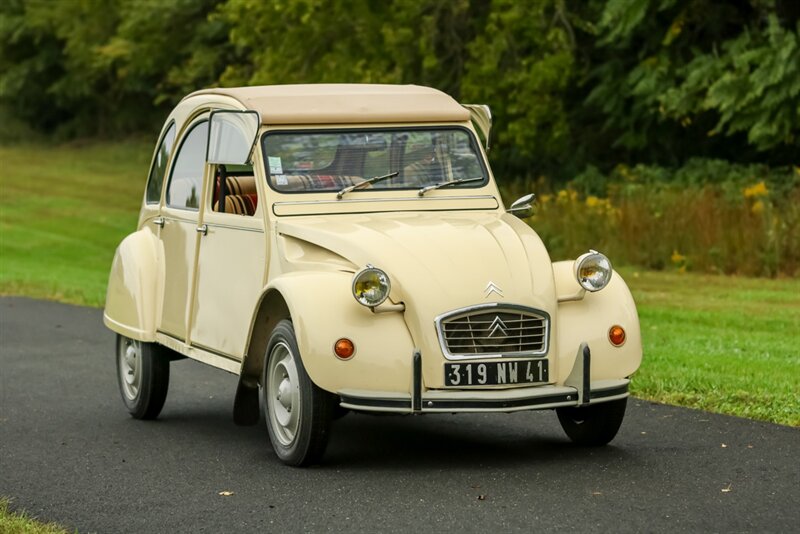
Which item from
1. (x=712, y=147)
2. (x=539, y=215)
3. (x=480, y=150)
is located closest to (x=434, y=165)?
(x=480, y=150)

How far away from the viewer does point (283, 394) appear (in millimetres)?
7820

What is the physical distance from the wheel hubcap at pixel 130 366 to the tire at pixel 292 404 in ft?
7.31

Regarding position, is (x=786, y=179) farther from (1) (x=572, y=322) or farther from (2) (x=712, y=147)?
(1) (x=572, y=322)

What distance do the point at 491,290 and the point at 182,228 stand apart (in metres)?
2.73

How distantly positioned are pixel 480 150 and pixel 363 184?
883 millimetres

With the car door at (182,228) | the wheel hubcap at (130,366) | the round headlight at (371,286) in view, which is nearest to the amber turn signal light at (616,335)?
the round headlight at (371,286)

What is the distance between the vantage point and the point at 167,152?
10.3 meters

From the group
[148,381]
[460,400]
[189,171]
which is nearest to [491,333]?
[460,400]

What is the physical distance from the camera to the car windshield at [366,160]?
8.79 m

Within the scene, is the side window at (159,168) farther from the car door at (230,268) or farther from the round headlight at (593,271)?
the round headlight at (593,271)

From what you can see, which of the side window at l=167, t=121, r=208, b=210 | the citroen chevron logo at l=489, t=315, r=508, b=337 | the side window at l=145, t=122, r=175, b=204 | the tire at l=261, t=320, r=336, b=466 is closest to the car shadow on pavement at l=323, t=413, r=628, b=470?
the tire at l=261, t=320, r=336, b=466

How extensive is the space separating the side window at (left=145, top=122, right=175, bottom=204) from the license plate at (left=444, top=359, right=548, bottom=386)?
347cm

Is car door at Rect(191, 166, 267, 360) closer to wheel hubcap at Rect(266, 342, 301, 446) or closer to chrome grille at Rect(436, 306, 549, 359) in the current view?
wheel hubcap at Rect(266, 342, 301, 446)

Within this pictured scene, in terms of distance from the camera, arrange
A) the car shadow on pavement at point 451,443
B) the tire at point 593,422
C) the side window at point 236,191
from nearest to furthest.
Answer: the car shadow on pavement at point 451,443 < the tire at point 593,422 < the side window at point 236,191
